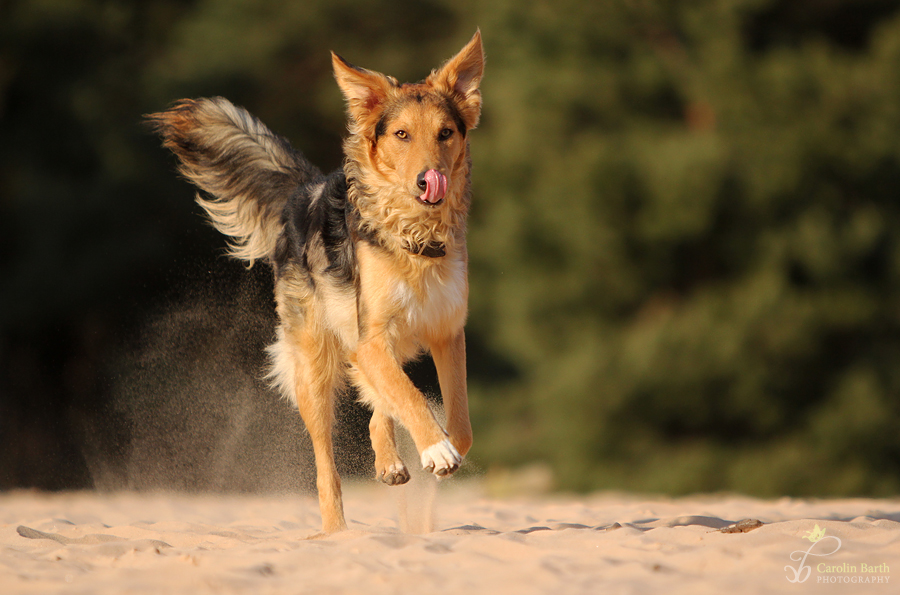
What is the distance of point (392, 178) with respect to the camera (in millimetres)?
5324

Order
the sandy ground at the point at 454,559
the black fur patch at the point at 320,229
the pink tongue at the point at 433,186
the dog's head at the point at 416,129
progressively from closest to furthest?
1. the sandy ground at the point at 454,559
2. the pink tongue at the point at 433,186
3. the dog's head at the point at 416,129
4. the black fur patch at the point at 320,229

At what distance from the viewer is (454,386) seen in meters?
5.39

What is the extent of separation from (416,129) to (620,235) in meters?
10.1

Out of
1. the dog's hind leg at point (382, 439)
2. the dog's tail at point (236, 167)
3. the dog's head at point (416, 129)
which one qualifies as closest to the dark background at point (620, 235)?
the dog's tail at point (236, 167)

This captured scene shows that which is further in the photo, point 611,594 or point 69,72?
point 69,72

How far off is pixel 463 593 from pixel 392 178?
2.50m

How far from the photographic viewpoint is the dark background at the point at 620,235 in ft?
46.0

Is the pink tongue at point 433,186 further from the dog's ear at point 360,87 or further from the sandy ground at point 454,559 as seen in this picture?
the sandy ground at point 454,559

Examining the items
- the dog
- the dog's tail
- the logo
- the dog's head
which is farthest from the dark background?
the logo

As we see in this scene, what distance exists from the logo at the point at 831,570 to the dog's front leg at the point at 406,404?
1.62 metres

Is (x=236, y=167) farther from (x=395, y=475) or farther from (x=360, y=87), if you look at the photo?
(x=395, y=475)

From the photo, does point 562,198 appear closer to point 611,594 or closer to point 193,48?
point 193,48

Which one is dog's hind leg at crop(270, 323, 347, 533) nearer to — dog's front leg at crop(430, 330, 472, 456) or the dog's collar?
dog's front leg at crop(430, 330, 472, 456)

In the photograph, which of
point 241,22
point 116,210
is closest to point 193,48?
point 241,22
